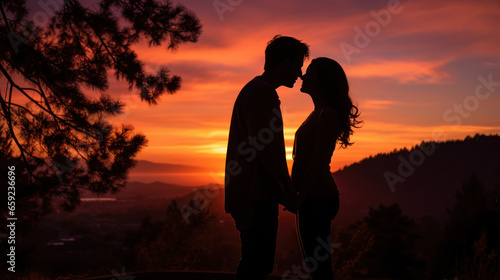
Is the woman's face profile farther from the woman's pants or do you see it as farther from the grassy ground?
the grassy ground

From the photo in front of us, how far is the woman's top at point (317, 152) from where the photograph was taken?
2.77 meters

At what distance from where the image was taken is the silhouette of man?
8.30 ft

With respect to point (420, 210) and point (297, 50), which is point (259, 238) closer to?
point (297, 50)

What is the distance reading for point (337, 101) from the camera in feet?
9.70

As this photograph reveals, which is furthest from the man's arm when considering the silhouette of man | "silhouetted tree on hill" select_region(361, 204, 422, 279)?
"silhouetted tree on hill" select_region(361, 204, 422, 279)

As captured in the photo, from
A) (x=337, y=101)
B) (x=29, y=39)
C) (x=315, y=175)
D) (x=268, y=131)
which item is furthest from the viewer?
(x=29, y=39)

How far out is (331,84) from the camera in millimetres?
2932

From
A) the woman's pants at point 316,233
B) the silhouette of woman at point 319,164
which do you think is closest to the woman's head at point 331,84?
the silhouette of woman at point 319,164

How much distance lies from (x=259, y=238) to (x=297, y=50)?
1167 mm

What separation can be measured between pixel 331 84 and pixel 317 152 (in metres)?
0.49

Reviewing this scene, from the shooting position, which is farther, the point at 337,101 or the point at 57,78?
the point at 57,78

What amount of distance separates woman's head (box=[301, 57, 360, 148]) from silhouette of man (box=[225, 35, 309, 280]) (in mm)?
331

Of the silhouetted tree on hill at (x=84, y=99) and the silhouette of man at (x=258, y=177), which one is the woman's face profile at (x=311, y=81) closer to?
the silhouette of man at (x=258, y=177)

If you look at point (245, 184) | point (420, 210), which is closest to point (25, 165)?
point (245, 184)
